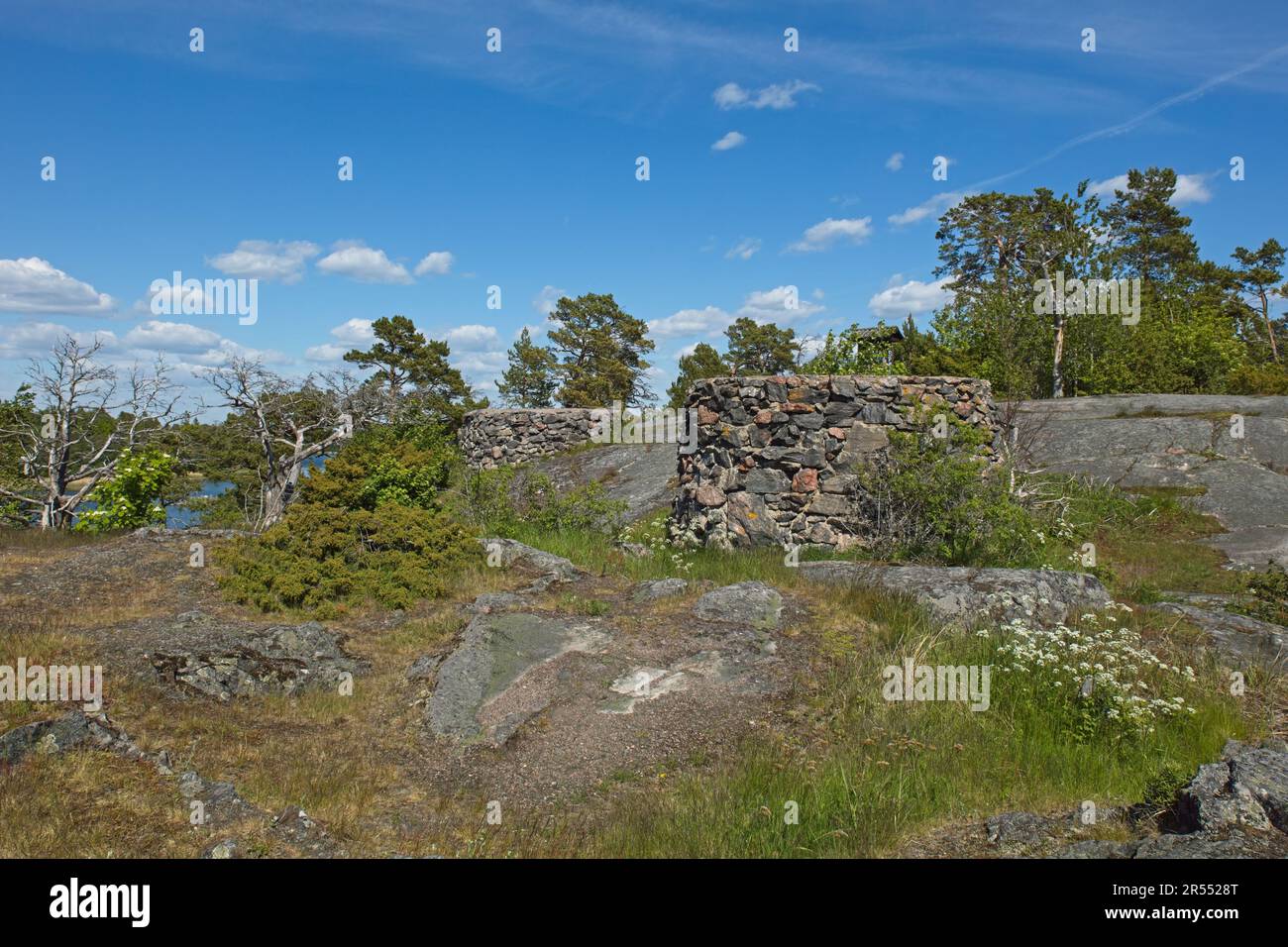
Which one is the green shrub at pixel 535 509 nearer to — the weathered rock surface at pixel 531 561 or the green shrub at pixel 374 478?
the green shrub at pixel 374 478

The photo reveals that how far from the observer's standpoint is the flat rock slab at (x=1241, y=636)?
6996 mm

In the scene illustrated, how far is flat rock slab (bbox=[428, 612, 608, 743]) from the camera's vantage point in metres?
6.42

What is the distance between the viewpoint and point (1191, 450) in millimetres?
15727

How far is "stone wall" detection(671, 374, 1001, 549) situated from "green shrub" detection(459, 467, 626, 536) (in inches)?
72.8

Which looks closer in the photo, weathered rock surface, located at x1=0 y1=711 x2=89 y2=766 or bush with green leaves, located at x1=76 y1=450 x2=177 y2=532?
weathered rock surface, located at x1=0 y1=711 x2=89 y2=766

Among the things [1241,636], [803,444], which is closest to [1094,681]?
[1241,636]

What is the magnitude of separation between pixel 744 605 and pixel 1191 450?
12.1 m

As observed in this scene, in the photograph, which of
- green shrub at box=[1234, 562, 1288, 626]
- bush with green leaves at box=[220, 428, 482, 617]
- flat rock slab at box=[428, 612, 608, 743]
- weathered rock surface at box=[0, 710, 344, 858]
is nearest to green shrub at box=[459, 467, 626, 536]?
bush with green leaves at box=[220, 428, 482, 617]

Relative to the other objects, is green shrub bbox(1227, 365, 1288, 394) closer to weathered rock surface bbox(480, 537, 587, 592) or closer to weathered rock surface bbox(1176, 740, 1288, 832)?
weathered rock surface bbox(480, 537, 587, 592)

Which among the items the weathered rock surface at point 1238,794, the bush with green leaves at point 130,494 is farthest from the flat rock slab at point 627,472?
the weathered rock surface at point 1238,794

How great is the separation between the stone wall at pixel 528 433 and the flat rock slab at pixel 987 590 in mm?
15200

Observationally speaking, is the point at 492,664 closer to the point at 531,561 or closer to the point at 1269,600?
the point at 531,561
